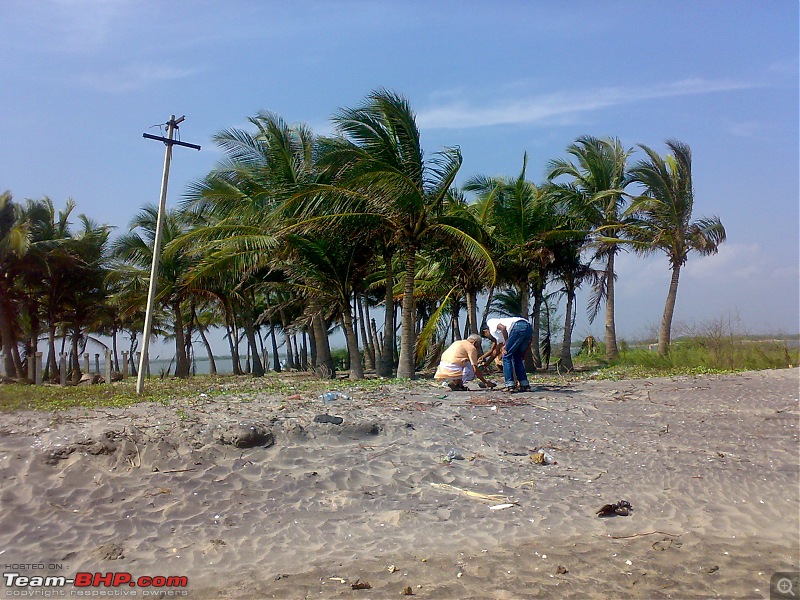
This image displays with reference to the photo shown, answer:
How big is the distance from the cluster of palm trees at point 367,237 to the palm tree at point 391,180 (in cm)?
3

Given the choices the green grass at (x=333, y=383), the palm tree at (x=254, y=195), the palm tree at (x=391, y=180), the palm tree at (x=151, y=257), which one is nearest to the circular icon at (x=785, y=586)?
the green grass at (x=333, y=383)

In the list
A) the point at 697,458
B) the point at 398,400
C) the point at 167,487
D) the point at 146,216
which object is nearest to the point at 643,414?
the point at 697,458

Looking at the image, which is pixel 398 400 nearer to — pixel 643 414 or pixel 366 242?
pixel 643 414

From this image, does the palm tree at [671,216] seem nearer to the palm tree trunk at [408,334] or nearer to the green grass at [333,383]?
the green grass at [333,383]

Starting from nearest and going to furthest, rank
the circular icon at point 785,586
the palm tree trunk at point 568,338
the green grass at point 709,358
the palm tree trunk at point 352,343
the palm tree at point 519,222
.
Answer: the circular icon at point 785,586, the green grass at point 709,358, the palm tree trunk at point 352,343, the palm tree at point 519,222, the palm tree trunk at point 568,338

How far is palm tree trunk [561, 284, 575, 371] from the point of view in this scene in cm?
2153

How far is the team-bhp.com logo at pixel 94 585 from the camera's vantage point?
4715mm

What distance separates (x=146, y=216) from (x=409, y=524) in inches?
889

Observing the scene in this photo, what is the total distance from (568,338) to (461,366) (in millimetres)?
12019

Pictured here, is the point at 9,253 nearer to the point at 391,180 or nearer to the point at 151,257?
the point at 151,257

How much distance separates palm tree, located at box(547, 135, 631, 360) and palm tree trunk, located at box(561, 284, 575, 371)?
81 centimetres

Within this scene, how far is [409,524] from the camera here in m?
5.85

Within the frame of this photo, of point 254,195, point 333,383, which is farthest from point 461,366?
point 254,195

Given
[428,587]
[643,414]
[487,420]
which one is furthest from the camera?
[643,414]
